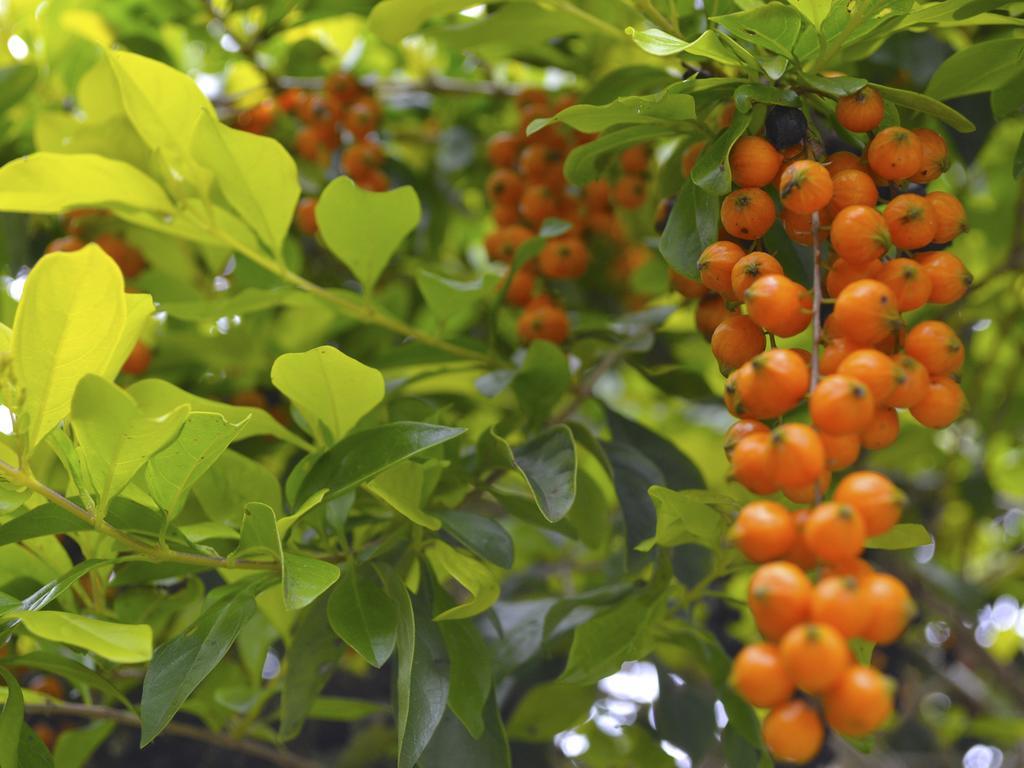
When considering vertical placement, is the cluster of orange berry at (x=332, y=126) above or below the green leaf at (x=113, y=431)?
below

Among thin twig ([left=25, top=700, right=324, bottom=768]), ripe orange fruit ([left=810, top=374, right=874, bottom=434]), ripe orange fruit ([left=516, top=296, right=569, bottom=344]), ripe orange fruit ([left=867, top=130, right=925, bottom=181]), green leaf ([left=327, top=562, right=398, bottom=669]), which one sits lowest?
thin twig ([left=25, top=700, right=324, bottom=768])

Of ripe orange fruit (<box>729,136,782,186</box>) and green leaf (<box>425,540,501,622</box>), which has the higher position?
ripe orange fruit (<box>729,136,782,186</box>)

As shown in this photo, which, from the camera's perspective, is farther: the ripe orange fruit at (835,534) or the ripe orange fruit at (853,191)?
the ripe orange fruit at (853,191)

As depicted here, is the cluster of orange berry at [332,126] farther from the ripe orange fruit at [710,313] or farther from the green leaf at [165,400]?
the ripe orange fruit at [710,313]

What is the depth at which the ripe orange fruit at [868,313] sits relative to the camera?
71 centimetres

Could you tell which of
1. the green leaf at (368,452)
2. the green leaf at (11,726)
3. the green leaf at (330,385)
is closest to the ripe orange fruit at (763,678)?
the green leaf at (368,452)

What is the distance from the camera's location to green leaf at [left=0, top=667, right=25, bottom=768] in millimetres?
831

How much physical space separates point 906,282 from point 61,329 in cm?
62

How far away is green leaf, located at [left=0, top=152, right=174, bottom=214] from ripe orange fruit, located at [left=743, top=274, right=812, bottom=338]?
631 mm

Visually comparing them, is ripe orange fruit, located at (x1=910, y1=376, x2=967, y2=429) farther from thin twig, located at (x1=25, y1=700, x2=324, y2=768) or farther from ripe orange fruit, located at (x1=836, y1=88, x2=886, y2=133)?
thin twig, located at (x1=25, y1=700, x2=324, y2=768)

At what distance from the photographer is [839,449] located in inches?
26.5

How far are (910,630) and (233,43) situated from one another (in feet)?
4.76

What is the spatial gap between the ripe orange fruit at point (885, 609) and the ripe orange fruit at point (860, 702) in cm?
2

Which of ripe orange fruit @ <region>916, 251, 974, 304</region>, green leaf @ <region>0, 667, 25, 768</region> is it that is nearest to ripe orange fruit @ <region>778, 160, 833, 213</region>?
ripe orange fruit @ <region>916, 251, 974, 304</region>
